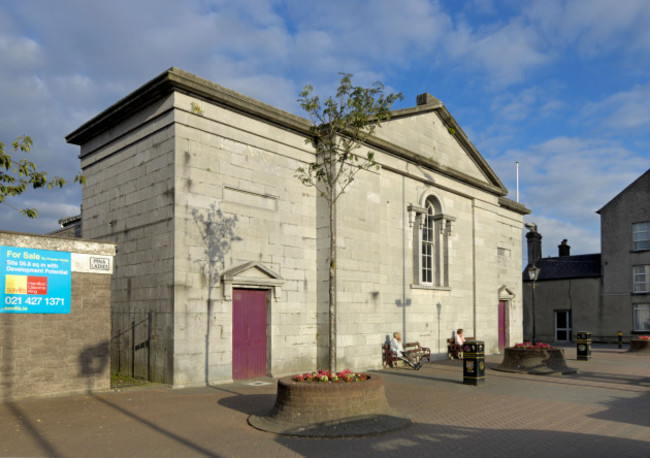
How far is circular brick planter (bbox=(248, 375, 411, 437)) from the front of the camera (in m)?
8.81

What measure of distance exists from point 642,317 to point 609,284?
2639mm

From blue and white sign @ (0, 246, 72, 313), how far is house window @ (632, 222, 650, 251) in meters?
32.6

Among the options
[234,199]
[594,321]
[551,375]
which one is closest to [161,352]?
[234,199]

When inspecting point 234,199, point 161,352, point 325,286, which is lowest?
point 161,352

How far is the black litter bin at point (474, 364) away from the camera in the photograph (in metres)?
13.9

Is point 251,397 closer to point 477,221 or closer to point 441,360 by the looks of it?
point 441,360

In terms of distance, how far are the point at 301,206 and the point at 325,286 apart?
98.1 inches

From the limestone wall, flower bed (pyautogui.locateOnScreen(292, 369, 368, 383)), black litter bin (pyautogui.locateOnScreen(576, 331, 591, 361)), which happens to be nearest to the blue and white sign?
the limestone wall

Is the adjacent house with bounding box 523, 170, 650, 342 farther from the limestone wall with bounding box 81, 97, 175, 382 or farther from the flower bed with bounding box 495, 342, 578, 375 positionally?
the limestone wall with bounding box 81, 97, 175, 382

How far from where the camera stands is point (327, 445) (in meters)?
8.08

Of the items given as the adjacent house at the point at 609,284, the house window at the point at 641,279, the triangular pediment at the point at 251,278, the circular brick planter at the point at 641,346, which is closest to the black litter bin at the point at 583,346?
the circular brick planter at the point at 641,346

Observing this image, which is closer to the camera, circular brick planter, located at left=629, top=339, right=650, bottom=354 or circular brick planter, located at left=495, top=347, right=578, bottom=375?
circular brick planter, located at left=495, top=347, right=578, bottom=375

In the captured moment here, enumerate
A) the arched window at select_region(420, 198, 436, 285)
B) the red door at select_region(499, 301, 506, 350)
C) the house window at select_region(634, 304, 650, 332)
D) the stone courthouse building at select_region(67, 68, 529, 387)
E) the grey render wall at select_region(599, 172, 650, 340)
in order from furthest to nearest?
1. the grey render wall at select_region(599, 172, 650, 340)
2. the house window at select_region(634, 304, 650, 332)
3. the red door at select_region(499, 301, 506, 350)
4. the arched window at select_region(420, 198, 436, 285)
5. the stone courthouse building at select_region(67, 68, 529, 387)

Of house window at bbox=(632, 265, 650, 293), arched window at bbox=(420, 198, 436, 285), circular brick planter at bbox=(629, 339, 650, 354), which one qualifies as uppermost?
arched window at bbox=(420, 198, 436, 285)
